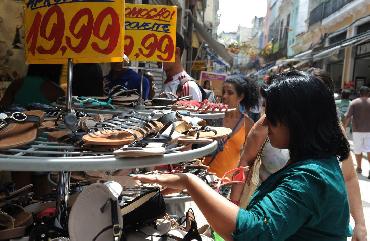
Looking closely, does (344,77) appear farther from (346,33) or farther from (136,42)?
(136,42)

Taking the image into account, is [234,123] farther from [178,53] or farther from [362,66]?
[362,66]

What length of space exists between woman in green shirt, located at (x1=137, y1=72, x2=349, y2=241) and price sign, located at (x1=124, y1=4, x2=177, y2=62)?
194cm

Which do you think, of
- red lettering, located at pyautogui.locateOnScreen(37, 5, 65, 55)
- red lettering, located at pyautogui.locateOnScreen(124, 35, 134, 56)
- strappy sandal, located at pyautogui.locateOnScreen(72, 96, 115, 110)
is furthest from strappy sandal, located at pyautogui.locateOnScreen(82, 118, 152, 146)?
red lettering, located at pyautogui.locateOnScreen(124, 35, 134, 56)

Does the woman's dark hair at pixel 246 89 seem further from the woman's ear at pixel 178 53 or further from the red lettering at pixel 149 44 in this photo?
the red lettering at pixel 149 44

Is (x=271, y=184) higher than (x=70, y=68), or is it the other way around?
(x=70, y=68)

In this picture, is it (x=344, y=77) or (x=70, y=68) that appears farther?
(x=344, y=77)

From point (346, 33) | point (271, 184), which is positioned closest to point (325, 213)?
point (271, 184)

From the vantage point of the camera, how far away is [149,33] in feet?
11.2

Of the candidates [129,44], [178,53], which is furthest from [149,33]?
[178,53]

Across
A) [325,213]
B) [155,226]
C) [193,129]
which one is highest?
[193,129]

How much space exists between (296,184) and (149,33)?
7.80ft

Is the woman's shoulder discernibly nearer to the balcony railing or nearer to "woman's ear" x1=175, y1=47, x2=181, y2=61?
"woman's ear" x1=175, y1=47, x2=181, y2=61

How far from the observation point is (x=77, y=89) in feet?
12.2

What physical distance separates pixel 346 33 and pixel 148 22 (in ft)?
69.3
